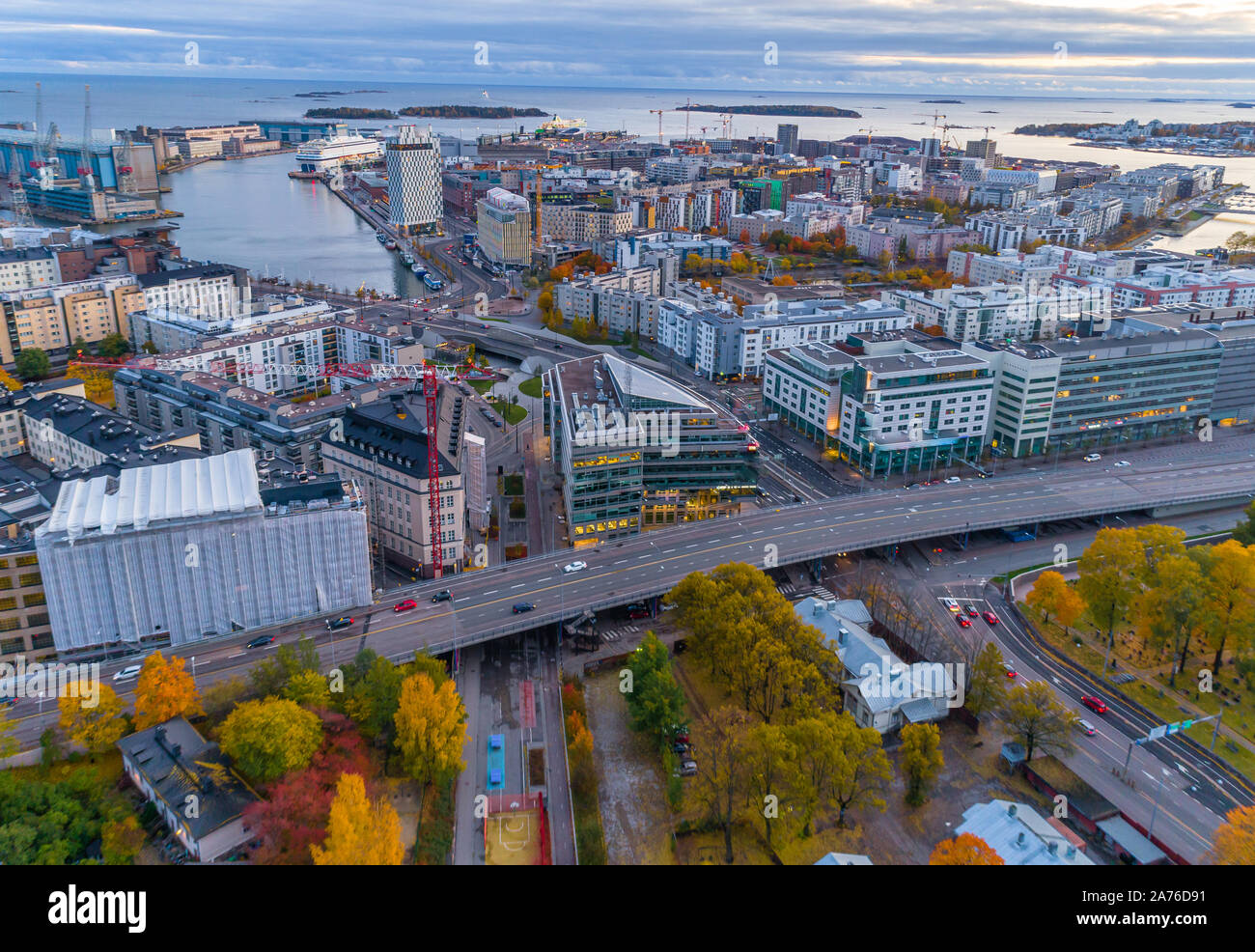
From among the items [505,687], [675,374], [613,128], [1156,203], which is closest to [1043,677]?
[505,687]

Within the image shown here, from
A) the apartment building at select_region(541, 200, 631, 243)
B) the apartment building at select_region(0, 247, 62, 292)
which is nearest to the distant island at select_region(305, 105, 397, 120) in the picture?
the apartment building at select_region(541, 200, 631, 243)

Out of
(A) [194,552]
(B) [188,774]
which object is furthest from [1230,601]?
(A) [194,552]

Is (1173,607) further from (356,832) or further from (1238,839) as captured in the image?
(356,832)

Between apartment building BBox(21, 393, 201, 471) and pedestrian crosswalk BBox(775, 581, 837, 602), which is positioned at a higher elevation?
apartment building BBox(21, 393, 201, 471)

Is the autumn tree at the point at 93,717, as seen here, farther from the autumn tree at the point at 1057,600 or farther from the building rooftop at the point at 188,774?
the autumn tree at the point at 1057,600

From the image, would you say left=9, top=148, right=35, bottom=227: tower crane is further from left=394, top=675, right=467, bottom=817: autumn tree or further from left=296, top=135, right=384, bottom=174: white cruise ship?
left=394, top=675, right=467, bottom=817: autumn tree

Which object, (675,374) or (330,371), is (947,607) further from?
(330,371)
